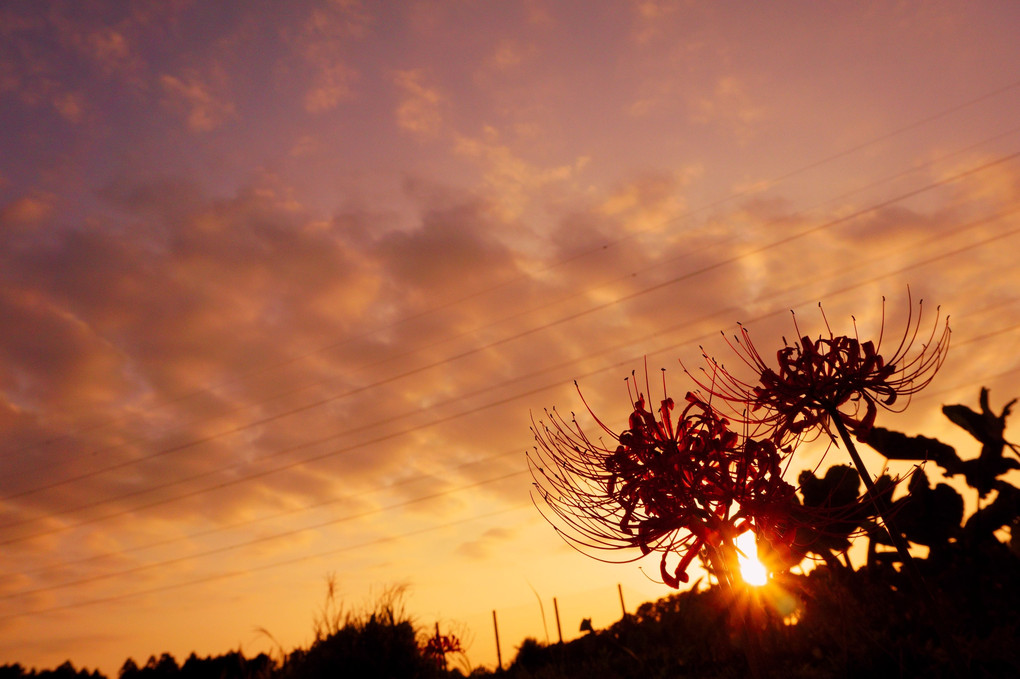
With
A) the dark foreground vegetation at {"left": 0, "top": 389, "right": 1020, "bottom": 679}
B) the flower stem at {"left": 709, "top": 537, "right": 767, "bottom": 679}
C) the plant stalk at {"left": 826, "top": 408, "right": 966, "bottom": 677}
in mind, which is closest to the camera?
the flower stem at {"left": 709, "top": 537, "right": 767, "bottom": 679}

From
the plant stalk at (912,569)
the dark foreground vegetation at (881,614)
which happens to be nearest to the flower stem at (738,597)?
the plant stalk at (912,569)

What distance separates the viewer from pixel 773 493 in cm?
525

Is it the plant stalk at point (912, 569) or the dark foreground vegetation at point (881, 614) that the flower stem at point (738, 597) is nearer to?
the plant stalk at point (912, 569)

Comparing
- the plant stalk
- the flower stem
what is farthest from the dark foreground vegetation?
the flower stem

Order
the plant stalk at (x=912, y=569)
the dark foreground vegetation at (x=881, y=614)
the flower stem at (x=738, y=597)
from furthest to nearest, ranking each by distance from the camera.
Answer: the dark foreground vegetation at (x=881, y=614), the plant stalk at (x=912, y=569), the flower stem at (x=738, y=597)

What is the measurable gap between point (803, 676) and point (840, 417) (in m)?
7.38

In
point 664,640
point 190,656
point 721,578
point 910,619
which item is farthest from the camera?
point 190,656

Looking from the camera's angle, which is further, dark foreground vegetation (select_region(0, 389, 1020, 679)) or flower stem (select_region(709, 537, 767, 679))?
dark foreground vegetation (select_region(0, 389, 1020, 679))

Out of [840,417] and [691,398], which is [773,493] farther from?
[840,417]

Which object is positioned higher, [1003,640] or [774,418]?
[774,418]

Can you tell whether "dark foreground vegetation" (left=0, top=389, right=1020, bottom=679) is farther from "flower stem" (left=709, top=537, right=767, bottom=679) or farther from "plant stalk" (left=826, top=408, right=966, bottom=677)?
"flower stem" (left=709, top=537, right=767, bottom=679)

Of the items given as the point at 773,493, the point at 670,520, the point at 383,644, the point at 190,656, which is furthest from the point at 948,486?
the point at 190,656

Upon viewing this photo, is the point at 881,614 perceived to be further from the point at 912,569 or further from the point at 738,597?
the point at 738,597

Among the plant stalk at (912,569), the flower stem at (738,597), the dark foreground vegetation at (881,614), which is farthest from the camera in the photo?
the dark foreground vegetation at (881,614)
